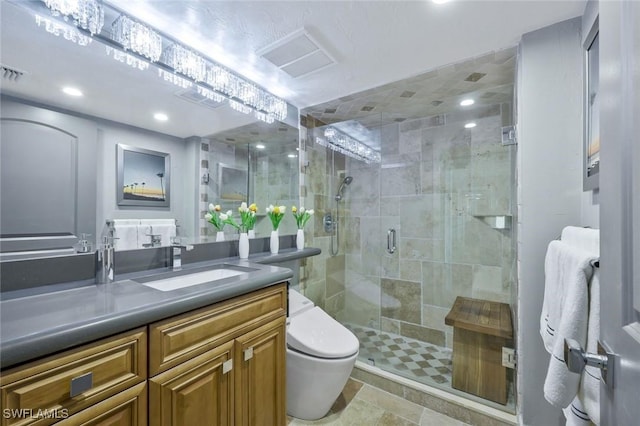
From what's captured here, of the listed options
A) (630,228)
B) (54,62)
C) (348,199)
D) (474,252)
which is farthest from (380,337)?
(54,62)

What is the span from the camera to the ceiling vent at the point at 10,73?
1006mm

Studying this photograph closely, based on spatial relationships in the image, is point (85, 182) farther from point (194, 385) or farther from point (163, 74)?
point (194, 385)

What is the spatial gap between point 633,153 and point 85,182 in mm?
1720

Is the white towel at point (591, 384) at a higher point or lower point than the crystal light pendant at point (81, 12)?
lower

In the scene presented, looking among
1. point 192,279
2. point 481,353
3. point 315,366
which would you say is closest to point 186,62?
point 192,279

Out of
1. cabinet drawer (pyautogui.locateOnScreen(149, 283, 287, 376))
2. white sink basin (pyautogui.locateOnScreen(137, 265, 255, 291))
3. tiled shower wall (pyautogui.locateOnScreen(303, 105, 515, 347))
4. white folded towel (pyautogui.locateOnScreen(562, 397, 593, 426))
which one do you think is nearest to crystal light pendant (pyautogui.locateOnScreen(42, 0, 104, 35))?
white sink basin (pyautogui.locateOnScreen(137, 265, 255, 291))

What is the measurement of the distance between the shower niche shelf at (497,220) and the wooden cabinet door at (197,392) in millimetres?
2191

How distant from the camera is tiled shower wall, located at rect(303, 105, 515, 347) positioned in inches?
90.0

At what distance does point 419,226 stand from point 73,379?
2.50 m

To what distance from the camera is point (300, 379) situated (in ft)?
5.19

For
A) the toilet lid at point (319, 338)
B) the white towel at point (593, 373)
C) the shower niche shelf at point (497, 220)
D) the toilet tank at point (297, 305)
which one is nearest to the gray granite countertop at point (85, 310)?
the toilet lid at point (319, 338)

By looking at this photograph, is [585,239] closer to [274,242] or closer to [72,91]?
[274,242]

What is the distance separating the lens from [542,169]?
1.39 metres

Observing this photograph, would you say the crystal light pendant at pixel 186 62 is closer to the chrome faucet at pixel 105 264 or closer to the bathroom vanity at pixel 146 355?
the chrome faucet at pixel 105 264
